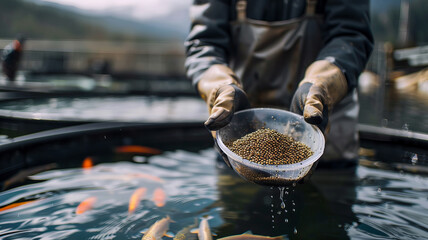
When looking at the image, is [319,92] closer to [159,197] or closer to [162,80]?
→ [159,197]

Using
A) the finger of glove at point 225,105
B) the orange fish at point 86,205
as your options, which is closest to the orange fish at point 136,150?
the orange fish at point 86,205

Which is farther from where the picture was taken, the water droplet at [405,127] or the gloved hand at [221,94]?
the water droplet at [405,127]

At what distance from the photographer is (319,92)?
1537mm

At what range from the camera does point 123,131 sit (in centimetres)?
315

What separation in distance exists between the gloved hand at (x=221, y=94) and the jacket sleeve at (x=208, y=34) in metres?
0.17

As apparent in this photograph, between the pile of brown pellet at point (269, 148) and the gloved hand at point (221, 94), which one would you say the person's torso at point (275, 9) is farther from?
the pile of brown pellet at point (269, 148)

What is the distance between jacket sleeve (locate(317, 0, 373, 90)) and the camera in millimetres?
1867

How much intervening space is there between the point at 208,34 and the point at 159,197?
1.10 meters

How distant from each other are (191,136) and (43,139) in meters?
1.52

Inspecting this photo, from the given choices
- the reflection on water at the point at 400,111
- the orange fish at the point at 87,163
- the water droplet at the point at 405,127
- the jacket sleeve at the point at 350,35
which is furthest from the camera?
the reflection on water at the point at 400,111

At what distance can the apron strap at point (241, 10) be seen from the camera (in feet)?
7.06

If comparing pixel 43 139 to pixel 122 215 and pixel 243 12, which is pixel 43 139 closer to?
pixel 122 215

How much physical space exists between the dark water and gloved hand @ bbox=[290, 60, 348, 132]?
1.95ft

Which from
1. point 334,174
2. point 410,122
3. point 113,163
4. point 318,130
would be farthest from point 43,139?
point 410,122
